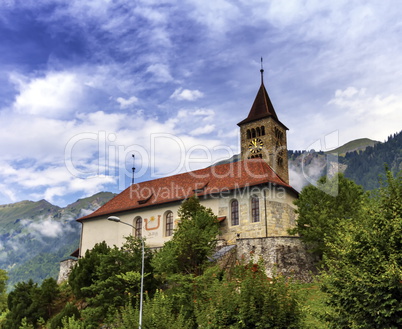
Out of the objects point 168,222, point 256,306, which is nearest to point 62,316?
point 168,222

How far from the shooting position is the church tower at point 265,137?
53.6 m

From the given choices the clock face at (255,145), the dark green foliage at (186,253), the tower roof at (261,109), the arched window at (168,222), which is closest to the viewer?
the dark green foliage at (186,253)

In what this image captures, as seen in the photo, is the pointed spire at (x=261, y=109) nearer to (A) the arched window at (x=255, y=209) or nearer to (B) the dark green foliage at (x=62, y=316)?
(A) the arched window at (x=255, y=209)

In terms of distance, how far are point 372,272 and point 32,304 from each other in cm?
3042

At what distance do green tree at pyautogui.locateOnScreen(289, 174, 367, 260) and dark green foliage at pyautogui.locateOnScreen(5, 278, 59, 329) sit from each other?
70.2ft

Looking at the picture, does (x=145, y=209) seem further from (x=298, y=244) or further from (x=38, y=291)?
(x=298, y=244)

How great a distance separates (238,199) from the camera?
43.6 meters

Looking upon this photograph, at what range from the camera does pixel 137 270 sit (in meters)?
32.0

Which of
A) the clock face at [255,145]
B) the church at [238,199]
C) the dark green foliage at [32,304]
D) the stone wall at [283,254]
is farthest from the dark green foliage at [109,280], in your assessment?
the clock face at [255,145]

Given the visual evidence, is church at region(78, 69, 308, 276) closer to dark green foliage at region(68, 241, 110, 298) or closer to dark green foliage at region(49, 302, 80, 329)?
dark green foliage at region(68, 241, 110, 298)

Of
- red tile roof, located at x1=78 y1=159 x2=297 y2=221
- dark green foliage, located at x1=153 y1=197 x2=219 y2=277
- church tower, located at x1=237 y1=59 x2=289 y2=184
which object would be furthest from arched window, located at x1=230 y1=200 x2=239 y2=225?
dark green foliage, located at x1=153 y1=197 x2=219 y2=277

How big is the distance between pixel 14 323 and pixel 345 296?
99.6 ft

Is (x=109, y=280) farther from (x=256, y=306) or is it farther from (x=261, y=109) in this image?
(x=261, y=109)

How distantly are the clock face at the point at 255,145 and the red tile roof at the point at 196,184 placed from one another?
3.80 meters
